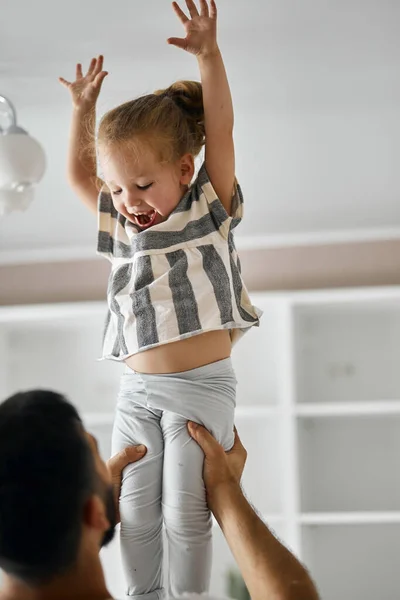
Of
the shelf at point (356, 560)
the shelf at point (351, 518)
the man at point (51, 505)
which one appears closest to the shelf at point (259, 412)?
the shelf at point (351, 518)

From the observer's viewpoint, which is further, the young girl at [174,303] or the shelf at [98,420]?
the shelf at [98,420]

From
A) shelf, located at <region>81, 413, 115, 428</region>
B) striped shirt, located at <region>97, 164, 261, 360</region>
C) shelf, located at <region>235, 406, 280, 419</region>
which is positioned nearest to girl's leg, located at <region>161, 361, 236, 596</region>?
striped shirt, located at <region>97, 164, 261, 360</region>

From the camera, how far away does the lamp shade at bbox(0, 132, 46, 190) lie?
6.51 feet

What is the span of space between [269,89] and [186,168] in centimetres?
134

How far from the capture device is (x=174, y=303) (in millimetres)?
1431

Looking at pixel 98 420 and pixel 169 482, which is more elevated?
pixel 169 482

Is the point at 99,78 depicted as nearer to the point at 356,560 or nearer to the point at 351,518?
the point at 351,518

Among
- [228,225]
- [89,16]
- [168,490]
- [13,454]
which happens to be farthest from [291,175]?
[13,454]

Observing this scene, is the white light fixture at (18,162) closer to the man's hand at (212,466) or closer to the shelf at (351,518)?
the man's hand at (212,466)

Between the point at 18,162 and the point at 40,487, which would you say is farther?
the point at 18,162

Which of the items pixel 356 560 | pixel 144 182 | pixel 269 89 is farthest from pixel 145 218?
pixel 356 560

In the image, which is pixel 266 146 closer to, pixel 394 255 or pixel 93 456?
pixel 394 255

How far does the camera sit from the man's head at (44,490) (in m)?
1.13

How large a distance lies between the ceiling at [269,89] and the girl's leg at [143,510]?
106cm
